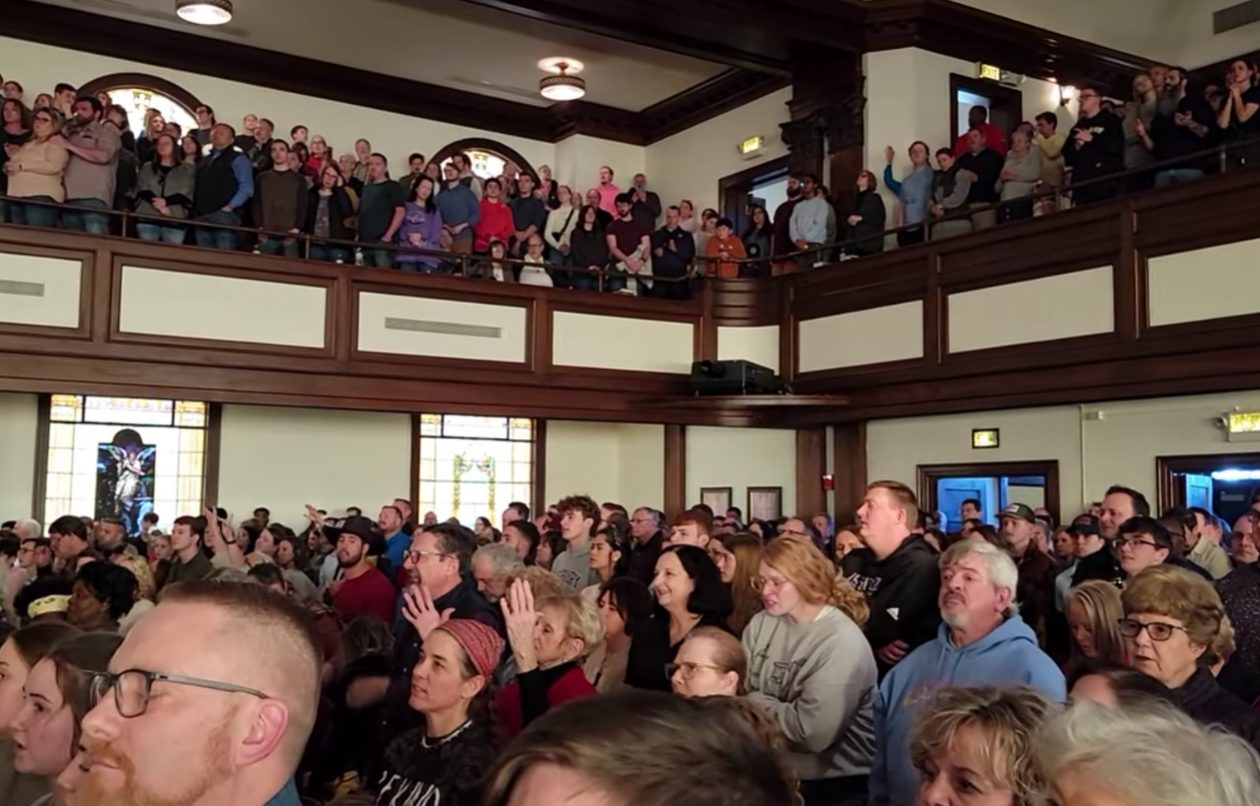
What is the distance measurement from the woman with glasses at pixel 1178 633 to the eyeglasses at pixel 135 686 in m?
2.46

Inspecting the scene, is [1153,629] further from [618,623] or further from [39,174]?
[39,174]

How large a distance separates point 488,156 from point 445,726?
493 inches

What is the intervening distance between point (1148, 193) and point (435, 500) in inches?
327

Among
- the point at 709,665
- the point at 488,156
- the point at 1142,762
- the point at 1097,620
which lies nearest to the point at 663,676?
the point at 709,665

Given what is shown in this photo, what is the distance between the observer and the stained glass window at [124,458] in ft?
37.8

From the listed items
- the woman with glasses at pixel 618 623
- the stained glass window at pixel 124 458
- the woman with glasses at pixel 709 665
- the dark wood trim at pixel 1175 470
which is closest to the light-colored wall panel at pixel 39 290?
the stained glass window at pixel 124 458

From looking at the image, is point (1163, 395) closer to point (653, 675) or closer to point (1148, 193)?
point (1148, 193)

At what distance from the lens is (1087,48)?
1314 centimetres

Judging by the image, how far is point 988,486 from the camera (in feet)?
34.7

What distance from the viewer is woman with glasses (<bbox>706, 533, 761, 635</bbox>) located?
4.94 meters

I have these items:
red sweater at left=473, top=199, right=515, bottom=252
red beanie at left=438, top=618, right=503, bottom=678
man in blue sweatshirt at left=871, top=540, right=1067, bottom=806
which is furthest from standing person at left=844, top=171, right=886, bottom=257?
red beanie at left=438, top=618, right=503, bottom=678

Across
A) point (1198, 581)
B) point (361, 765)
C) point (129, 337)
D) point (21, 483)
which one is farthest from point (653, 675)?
point (21, 483)

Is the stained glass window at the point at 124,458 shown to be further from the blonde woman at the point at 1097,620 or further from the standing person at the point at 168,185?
the blonde woman at the point at 1097,620

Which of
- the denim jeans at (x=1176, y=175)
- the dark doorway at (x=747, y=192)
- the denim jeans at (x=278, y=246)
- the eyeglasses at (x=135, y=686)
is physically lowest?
the eyeglasses at (x=135, y=686)
